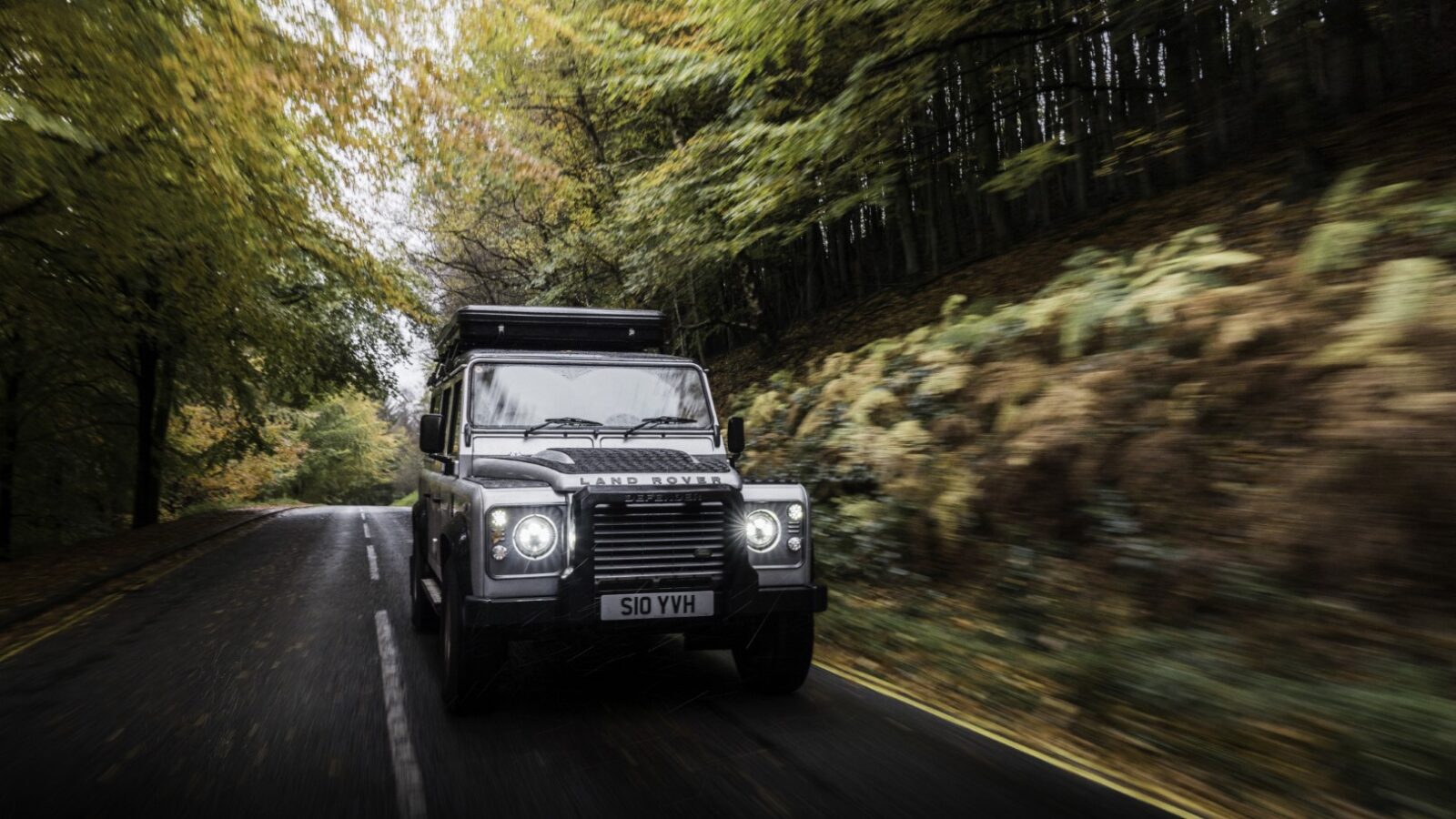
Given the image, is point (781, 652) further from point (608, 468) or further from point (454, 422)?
point (454, 422)

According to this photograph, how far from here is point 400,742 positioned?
4219 millimetres

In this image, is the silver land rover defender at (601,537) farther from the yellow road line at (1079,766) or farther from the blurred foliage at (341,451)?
the blurred foliage at (341,451)

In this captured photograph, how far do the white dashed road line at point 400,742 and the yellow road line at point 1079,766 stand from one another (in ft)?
8.79

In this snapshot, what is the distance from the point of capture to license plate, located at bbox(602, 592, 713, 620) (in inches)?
172

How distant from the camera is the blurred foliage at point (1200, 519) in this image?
3.79m

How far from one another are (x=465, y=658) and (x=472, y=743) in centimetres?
43

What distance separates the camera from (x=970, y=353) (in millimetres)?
9133

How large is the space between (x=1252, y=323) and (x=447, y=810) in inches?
241

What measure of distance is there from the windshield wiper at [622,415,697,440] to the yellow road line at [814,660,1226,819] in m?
2.20

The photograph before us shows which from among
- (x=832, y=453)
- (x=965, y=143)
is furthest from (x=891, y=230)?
(x=832, y=453)

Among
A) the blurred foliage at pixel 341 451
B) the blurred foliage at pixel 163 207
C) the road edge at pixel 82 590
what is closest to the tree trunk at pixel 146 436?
the blurred foliage at pixel 163 207

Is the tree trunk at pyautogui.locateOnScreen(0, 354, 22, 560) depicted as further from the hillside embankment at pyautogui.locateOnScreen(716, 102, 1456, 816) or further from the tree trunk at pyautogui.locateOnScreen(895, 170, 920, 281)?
the tree trunk at pyautogui.locateOnScreen(895, 170, 920, 281)

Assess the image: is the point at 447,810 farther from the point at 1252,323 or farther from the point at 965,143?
the point at 965,143

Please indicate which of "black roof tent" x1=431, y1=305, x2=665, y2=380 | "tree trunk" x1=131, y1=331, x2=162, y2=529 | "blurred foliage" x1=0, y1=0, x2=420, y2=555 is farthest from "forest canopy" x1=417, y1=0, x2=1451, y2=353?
"tree trunk" x1=131, y1=331, x2=162, y2=529
